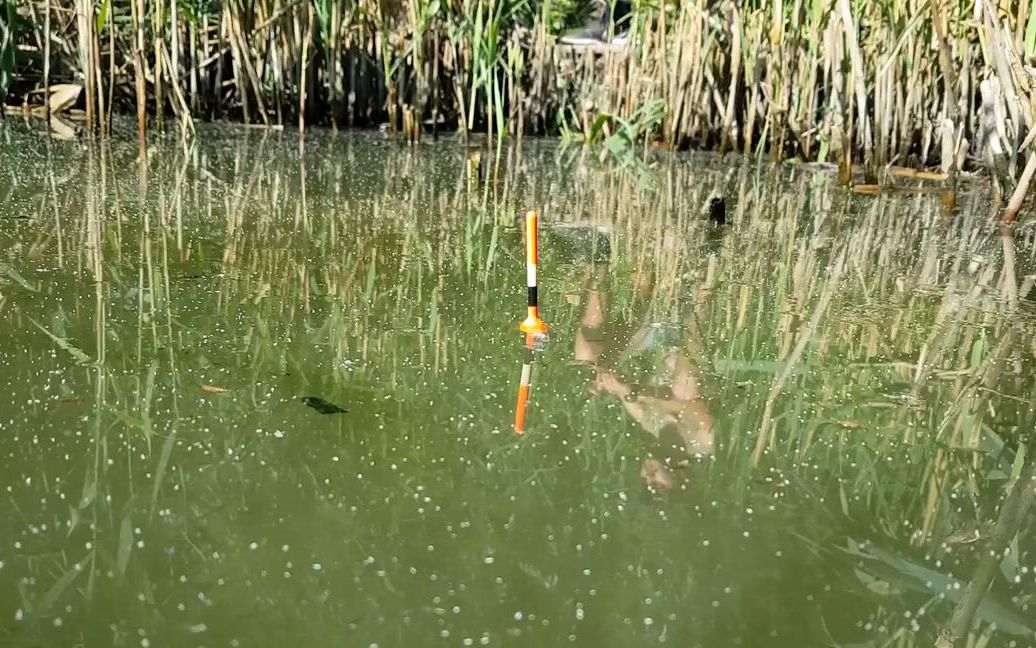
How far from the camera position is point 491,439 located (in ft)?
4.62

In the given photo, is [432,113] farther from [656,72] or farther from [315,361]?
[315,361]

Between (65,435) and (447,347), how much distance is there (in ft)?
2.14

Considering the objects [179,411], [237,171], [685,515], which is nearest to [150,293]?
[179,411]

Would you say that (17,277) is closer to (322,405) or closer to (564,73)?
(322,405)

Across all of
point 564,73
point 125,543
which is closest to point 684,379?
point 125,543

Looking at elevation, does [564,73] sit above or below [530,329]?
above

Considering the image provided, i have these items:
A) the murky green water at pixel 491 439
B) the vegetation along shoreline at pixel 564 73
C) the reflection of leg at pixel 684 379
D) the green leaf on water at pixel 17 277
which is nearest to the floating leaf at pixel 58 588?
the murky green water at pixel 491 439

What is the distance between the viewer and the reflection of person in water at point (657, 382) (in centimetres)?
142

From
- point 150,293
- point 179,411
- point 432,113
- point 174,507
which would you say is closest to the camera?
point 174,507

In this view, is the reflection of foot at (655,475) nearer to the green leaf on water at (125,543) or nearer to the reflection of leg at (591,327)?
the reflection of leg at (591,327)

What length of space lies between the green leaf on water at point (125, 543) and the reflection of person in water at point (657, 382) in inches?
23.9

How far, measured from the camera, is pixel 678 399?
1.63 metres

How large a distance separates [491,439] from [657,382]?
0.38 m

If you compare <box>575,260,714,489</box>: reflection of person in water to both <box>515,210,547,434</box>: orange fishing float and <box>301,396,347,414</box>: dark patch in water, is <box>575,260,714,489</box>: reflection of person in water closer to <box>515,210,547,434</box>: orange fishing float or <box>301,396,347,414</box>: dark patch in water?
<box>515,210,547,434</box>: orange fishing float
